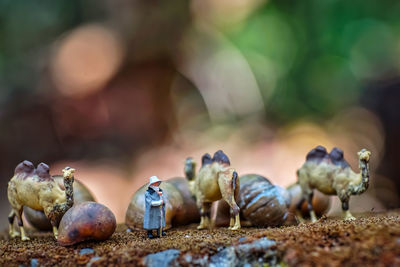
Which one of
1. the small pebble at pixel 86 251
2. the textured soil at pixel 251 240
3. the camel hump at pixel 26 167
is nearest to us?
the textured soil at pixel 251 240

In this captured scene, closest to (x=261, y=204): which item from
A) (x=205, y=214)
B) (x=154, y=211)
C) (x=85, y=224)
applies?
(x=205, y=214)

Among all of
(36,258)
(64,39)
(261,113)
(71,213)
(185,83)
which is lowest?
(36,258)

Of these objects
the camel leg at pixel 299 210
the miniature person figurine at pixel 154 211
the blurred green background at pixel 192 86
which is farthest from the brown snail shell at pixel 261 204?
the blurred green background at pixel 192 86

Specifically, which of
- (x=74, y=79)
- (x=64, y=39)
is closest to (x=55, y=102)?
(x=74, y=79)

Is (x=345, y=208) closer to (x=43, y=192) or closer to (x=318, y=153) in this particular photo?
(x=318, y=153)

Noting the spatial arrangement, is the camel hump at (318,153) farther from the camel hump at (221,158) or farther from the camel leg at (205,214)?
the camel leg at (205,214)

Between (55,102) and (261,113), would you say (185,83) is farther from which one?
(55,102)

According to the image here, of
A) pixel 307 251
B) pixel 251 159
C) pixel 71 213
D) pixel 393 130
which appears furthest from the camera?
pixel 251 159
